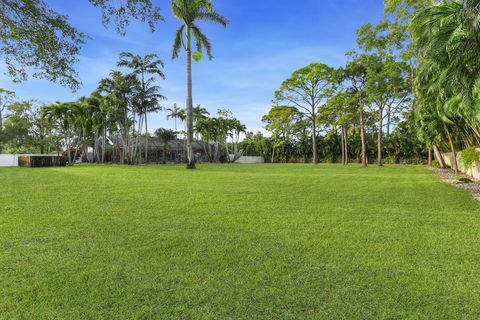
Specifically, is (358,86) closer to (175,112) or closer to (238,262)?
(175,112)

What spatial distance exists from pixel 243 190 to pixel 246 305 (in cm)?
629

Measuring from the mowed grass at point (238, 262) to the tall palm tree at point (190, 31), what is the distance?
51.0ft

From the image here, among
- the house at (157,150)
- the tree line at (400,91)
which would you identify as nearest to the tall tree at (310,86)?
the tree line at (400,91)

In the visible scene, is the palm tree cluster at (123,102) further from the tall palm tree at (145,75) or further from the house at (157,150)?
the house at (157,150)

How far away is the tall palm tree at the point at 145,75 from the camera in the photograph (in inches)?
1145

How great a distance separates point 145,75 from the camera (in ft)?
97.8

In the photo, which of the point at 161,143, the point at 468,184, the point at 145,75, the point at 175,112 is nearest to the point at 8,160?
the point at 145,75

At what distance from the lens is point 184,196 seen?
7500 mm

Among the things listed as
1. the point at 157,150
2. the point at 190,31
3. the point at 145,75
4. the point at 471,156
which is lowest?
the point at 471,156

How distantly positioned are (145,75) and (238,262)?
2948 cm

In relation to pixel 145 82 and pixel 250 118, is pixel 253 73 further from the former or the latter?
pixel 250 118

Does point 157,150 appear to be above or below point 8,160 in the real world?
above

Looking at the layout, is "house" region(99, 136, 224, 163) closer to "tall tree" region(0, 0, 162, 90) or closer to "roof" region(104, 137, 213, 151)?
"roof" region(104, 137, 213, 151)

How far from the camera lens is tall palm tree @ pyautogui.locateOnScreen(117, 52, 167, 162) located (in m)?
29.1
